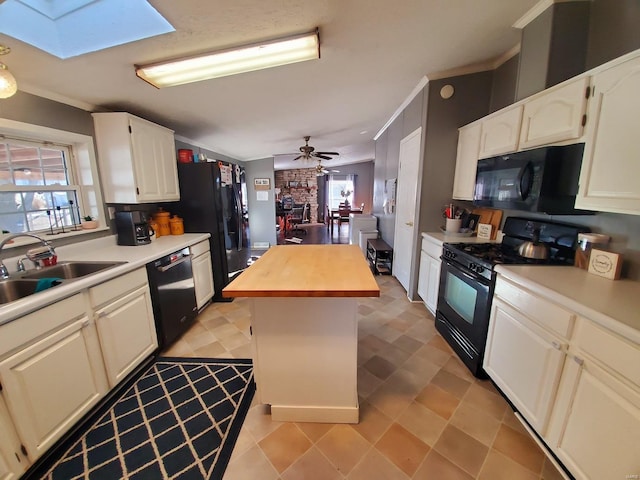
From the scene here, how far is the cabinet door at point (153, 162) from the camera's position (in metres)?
2.35

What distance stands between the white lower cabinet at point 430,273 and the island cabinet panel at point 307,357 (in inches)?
57.9

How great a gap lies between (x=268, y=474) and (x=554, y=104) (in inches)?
107

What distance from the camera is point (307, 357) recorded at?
4.75 ft

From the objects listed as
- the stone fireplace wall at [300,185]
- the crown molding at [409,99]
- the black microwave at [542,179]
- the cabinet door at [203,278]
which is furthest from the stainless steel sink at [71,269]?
the stone fireplace wall at [300,185]

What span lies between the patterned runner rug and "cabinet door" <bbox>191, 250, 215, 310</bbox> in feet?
2.98

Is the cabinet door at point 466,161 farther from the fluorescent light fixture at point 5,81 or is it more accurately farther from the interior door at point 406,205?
the fluorescent light fixture at point 5,81

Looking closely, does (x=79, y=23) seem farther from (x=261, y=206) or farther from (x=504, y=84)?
(x=261, y=206)

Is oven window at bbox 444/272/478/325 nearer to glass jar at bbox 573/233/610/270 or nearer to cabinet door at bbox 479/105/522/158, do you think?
glass jar at bbox 573/233/610/270

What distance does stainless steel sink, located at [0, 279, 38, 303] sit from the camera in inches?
58.2

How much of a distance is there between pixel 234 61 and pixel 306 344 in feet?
6.33

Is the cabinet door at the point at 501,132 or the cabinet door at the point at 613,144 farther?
the cabinet door at the point at 501,132

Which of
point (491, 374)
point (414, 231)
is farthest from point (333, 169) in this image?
point (491, 374)

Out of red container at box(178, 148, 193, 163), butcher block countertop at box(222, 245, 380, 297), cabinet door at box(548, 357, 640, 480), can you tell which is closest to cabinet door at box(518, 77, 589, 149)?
cabinet door at box(548, 357, 640, 480)

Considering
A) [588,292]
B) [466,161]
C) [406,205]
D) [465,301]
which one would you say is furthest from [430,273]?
[588,292]
